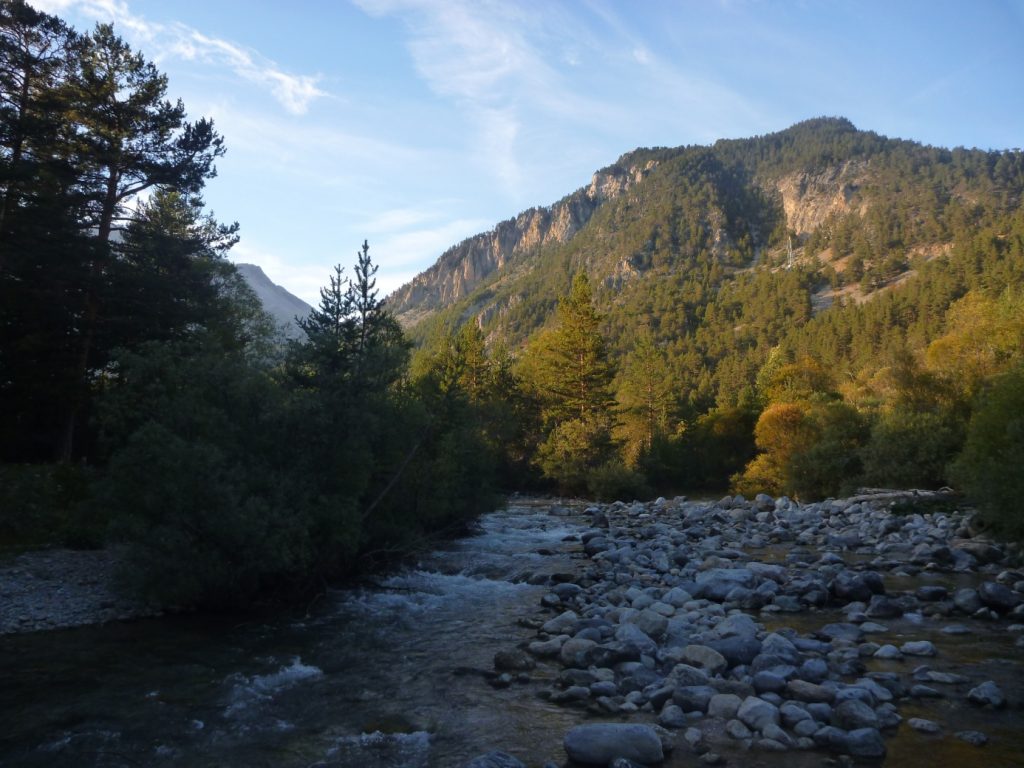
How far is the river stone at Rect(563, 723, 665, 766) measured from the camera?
24.4ft

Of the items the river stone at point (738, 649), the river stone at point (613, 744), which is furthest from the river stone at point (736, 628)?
the river stone at point (613, 744)

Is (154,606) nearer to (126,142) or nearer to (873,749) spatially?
(873,749)

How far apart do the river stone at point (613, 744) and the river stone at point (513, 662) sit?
3088 mm

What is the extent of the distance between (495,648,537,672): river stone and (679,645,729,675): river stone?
2.46 meters

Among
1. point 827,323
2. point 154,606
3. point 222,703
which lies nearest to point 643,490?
point 154,606

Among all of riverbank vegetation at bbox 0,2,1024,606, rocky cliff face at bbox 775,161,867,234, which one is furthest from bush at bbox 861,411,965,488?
rocky cliff face at bbox 775,161,867,234

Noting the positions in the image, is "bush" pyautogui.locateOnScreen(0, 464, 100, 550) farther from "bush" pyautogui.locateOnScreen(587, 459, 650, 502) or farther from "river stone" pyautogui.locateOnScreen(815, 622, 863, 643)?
"bush" pyautogui.locateOnScreen(587, 459, 650, 502)

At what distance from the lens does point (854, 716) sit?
8.09 metres

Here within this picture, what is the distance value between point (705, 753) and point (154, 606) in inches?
475

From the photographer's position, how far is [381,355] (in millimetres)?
18188

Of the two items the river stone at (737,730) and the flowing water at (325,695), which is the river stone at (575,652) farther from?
the river stone at (737,730)

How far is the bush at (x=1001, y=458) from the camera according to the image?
1603cm

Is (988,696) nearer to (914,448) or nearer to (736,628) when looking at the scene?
(736,628)

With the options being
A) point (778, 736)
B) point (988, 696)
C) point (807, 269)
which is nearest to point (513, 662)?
point (778, 736)
